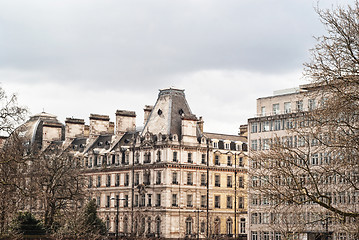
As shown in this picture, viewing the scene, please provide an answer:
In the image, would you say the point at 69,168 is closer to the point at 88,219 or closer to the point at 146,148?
the point at 88,219

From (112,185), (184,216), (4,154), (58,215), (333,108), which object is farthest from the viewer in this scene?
(112,185)

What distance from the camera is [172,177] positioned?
10269cm

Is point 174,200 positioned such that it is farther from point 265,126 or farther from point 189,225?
point 265,126

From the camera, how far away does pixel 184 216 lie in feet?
338

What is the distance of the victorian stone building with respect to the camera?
102500 millimetres

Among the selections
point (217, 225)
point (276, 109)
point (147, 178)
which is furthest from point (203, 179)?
point (276, 109)

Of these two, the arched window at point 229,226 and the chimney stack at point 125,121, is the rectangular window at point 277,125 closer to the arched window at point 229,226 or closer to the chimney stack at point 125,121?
the arched window at point 229,226

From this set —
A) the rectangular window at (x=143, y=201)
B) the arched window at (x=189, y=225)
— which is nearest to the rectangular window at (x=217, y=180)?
the arched window at (x=189, y=225)

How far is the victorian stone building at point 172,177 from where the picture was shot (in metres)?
102

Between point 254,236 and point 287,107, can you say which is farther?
point 254,236

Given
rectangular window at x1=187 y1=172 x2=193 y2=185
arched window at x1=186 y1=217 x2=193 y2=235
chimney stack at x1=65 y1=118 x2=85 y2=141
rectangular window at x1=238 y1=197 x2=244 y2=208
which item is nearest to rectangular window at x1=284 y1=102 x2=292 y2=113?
rectangular window at x1=187 y1=172 x2=193 y2=185

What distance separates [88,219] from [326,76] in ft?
164

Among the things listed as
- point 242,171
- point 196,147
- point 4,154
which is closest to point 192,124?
point 196,147

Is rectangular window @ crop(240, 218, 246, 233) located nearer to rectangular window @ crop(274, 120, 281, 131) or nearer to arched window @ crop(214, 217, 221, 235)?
arched window @ crop(214, 217, 221, 235)
